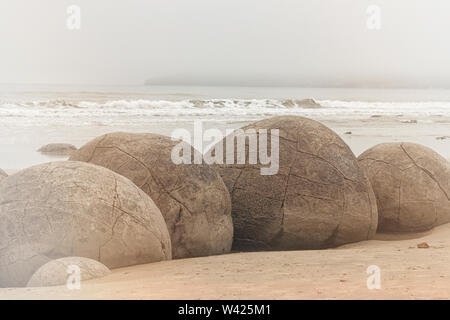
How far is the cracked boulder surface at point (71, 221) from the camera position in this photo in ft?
19.9

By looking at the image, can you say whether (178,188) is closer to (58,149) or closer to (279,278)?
(279,278)

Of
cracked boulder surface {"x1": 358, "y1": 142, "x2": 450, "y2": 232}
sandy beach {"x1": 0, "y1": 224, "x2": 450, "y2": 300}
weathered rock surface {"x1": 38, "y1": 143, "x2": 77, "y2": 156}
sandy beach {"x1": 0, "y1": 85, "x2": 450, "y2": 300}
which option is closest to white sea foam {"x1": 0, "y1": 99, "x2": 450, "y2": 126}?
weathered rock surface {"x1": 38, "y1": 143, "x2": 77, "y2": 156}

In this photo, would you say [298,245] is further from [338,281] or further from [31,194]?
[31,194]

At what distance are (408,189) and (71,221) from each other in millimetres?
5659

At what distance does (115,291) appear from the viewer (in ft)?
16.4

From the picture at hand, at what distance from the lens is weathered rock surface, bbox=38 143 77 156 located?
69.4 ft

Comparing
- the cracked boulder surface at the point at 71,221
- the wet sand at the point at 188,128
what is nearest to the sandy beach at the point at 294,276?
the cracked boulder surface at the point at 71,221

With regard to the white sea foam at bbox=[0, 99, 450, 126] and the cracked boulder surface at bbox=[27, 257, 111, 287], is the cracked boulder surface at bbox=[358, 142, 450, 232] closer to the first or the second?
the cracked boulder surface at bbox=[27, 257, 111, 287]

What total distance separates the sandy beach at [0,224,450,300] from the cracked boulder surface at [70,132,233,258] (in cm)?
42

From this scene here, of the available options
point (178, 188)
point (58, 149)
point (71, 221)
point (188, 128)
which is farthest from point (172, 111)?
point (71, 221)

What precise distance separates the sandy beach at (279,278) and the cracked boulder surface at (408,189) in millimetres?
1947

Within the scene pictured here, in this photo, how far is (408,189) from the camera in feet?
32.2
